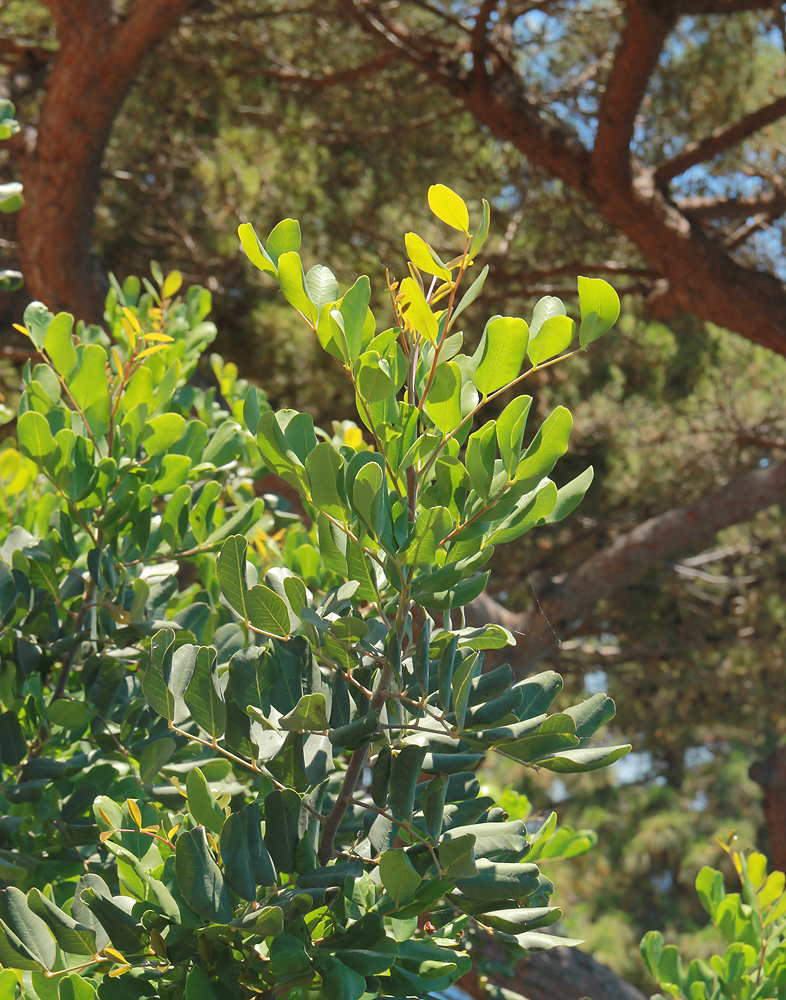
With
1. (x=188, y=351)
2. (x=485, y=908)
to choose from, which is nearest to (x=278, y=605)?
(x=485, y=908)

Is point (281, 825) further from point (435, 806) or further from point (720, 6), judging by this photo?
point (720, 6)

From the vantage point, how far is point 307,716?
63 centimetres

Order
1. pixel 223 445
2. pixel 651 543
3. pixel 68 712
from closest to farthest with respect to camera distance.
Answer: pixel 68 712 < pixel 223 445 < pixel 651 543

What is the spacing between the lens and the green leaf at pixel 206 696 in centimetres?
69

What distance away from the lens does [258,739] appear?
716mm

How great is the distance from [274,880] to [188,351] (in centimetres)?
102

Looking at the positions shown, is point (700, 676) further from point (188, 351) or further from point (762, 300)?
point (188, 351)

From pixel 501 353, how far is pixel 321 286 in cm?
18

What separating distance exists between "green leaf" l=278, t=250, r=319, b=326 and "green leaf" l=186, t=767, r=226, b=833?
38 centimetres

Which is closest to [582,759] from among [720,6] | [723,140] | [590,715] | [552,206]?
[590,715]

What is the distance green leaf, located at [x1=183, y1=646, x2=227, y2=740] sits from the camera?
69 centimetres

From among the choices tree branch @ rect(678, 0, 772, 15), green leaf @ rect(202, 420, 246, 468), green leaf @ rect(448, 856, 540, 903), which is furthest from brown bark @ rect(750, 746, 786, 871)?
green leaf @ rect(448, 856, 540, 903)

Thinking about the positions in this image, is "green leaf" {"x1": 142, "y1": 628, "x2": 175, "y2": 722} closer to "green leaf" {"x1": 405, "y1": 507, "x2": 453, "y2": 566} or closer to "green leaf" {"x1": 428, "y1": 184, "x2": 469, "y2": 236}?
"green leaf" {"x1": 405, "y1": 507, "x2": 453, "y2": 566}

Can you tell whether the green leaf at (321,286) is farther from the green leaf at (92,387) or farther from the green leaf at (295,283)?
the green leaf at (92,387)
